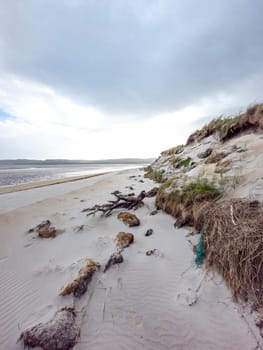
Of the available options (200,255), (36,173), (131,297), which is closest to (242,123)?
(200,255)

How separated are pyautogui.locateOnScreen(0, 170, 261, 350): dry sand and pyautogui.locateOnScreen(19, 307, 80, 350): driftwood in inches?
3.2

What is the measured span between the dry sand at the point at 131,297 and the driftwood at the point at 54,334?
82 millimetres

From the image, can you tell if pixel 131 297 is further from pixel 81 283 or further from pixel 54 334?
pixel 54 334

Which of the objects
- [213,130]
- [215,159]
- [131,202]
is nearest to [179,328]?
[131,202]

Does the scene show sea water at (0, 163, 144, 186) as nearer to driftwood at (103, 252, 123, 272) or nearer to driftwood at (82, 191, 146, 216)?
driftwood at (82, 191, 146, 216)

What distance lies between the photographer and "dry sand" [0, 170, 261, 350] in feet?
6.05

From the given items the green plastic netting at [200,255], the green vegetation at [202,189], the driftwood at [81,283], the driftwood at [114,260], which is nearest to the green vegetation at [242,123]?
the green vegetation at [202,189]

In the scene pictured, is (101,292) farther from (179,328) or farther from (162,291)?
(179,328)

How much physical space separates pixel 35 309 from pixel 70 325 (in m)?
0.62

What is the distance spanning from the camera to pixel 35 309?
226cm

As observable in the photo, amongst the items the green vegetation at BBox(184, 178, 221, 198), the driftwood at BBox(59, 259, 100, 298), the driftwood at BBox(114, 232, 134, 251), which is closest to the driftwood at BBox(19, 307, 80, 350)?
the driftwood at BBox(59, 259, 100, 298)

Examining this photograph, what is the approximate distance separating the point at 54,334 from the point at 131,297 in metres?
0.93

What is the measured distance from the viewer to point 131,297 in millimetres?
2354

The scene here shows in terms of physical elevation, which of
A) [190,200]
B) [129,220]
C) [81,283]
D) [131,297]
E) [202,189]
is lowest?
[131,297]
